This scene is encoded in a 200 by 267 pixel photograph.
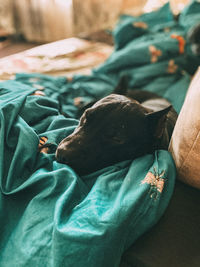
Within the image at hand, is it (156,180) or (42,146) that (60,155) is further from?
(156,180)

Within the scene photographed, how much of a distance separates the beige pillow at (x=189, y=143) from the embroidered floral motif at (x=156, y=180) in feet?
0.26

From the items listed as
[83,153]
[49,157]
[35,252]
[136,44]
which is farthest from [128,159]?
[136,44]

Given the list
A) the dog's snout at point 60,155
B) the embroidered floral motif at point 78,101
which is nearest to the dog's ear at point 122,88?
the embroidered floral motif at point 78,101

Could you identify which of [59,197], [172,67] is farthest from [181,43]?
[59,197]

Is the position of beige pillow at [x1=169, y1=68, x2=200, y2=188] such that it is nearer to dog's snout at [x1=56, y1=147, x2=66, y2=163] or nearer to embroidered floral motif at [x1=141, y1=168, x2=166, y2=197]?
embroidered floral motif at [x1=141, y1=168, x2=166, y2=197]

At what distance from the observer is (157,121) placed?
2.42 feet

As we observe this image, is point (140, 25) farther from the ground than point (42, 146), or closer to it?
farther from the ground

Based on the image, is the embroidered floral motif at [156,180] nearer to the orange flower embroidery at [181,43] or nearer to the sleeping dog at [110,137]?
the sleeping dog at [110,137]

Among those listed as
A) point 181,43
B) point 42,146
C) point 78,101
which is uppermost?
point 181,43

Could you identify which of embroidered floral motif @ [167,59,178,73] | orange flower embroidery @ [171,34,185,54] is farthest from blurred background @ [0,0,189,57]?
embroidered floral motif @ [167,59,178,73]

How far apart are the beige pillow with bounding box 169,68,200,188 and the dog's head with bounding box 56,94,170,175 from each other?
0.08 meters

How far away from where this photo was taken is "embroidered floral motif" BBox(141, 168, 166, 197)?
2.07 feet

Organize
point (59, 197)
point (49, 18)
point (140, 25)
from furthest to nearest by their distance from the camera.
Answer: point (49, 18) < point (140, 25) < point (59, 197)

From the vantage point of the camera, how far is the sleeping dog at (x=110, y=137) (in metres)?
0.73
